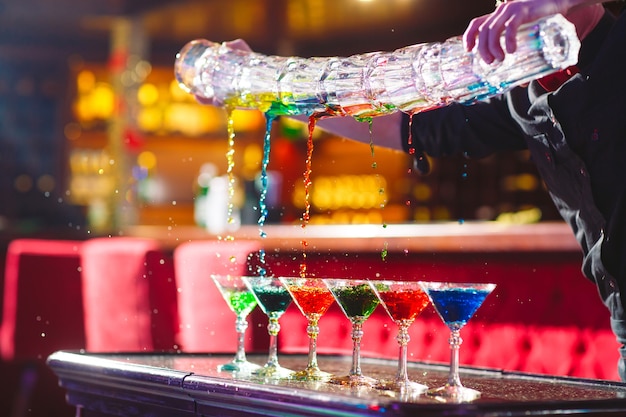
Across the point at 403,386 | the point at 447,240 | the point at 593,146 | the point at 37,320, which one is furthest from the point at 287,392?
the point at 37,320

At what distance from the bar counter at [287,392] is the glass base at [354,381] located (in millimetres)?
45

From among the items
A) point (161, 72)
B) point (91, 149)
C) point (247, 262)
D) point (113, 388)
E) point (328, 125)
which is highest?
point (161, 72)

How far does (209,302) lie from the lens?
4.01 m

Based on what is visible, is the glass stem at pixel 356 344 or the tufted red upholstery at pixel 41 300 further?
the tufted red upholstery at pixel 41 300

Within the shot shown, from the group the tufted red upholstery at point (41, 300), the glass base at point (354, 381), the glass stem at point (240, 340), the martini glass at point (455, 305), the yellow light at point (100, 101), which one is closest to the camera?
the martini glass at point (455, 305)

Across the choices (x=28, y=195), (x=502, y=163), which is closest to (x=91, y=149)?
(x=28, y=195)

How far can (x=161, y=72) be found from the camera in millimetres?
9180

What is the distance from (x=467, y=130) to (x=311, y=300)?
0.73m

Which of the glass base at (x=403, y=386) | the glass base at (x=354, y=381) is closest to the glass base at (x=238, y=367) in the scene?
the glass base at (x=354, y=381)

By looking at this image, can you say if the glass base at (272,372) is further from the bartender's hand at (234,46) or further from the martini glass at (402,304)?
the bartender's hand at (234,46)

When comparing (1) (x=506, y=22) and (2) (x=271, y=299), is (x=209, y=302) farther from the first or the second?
(1) (x=506, y=22)

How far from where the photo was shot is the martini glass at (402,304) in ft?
5.89

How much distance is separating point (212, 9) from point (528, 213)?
9.58 ft

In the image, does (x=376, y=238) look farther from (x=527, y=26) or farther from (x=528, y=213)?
(x=528, y=213)
